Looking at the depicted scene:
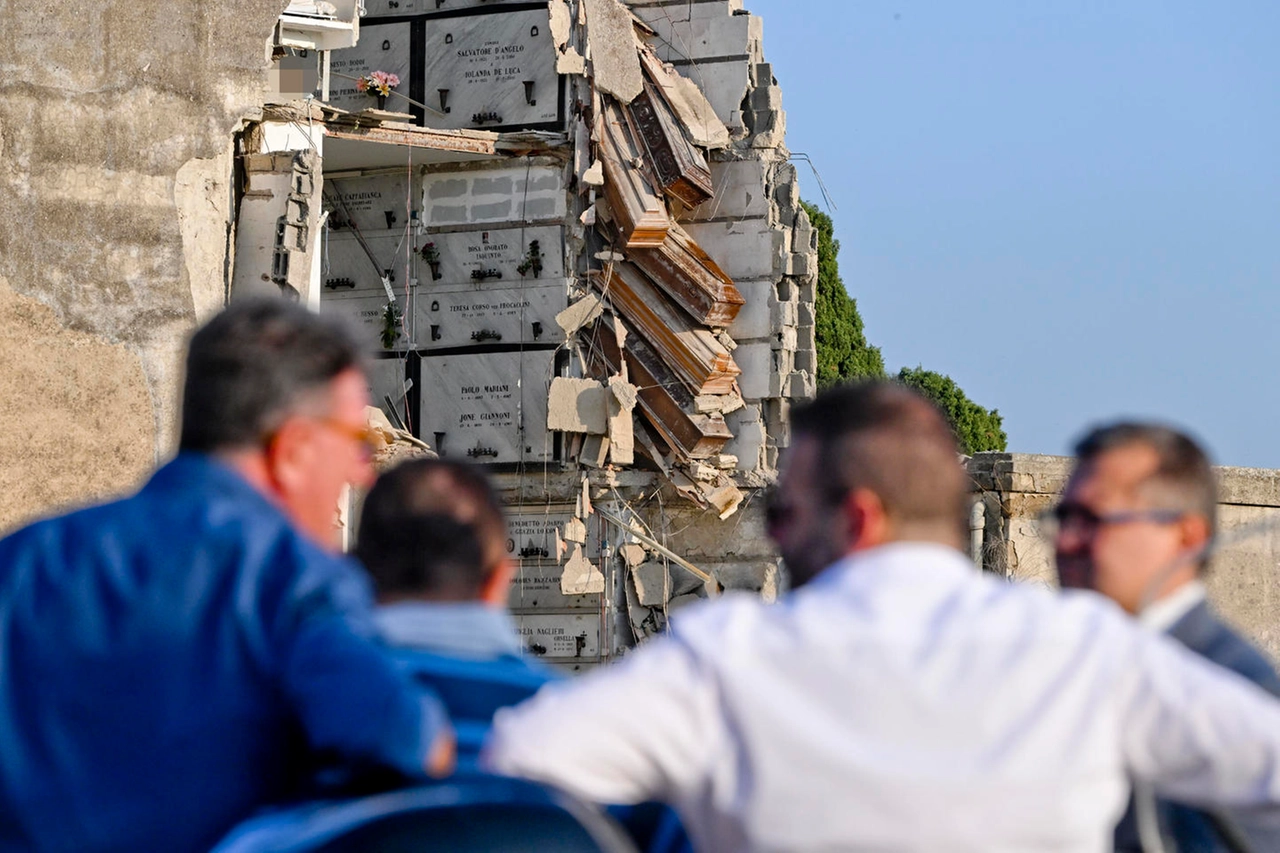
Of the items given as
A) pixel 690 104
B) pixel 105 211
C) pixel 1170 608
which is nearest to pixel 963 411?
pixel 690 104

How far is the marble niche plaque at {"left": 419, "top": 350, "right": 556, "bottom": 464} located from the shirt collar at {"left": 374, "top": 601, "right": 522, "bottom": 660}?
1547 centimetres

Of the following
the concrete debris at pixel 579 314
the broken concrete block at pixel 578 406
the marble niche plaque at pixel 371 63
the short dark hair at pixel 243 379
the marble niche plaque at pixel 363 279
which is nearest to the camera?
the short dark hair at pixel 243 379

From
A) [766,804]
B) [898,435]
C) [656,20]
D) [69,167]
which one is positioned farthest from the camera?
[656,20]

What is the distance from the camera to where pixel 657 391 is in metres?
19.2

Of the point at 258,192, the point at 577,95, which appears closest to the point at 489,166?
the point at 577,95

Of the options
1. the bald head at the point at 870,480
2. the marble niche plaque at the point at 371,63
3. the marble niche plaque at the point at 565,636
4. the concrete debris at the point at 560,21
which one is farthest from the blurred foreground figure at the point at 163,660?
the marble niche plaque at the point at 371,63

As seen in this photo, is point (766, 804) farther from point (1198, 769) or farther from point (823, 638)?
point (1198, 769)

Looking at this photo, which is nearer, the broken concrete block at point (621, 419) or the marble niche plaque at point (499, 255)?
the broken concrete block at point (621, 419)

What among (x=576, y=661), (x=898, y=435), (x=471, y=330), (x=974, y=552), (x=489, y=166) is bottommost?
(x=576, y=661)

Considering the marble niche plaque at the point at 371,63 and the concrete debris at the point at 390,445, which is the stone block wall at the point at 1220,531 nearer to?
the concrete debris at the point at 390,445

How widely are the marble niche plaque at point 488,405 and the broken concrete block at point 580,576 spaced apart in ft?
3.79

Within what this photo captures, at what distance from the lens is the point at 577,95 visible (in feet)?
61.7

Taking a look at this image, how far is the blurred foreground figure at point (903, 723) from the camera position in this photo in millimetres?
2418

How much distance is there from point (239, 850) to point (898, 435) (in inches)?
46.5
